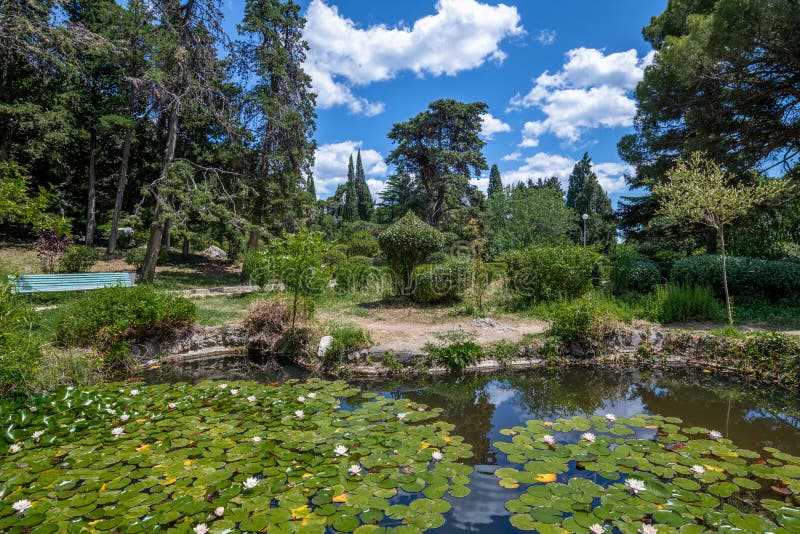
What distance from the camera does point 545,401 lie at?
4.51m

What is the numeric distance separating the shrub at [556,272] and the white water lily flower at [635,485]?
6.33 metres

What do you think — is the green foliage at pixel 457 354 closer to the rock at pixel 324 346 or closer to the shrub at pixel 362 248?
the rock at pixel 324 346

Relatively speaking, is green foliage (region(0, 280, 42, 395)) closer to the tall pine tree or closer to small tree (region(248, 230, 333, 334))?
small tree (region(248, 230, 333, 334))

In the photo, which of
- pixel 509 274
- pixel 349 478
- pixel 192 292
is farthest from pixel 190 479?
pixel 192 292

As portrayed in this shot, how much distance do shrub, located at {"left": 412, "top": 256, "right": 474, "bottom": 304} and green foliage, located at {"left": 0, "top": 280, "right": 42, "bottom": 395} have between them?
7.11m

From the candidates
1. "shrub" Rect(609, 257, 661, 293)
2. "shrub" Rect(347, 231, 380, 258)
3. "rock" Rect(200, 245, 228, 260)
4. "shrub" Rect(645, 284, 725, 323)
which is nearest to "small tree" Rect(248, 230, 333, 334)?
"shrub" Rect(645, 284, 725, 323)

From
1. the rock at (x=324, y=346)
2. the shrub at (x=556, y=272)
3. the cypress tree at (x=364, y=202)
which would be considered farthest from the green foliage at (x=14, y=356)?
the cypress tree at (x=364, y=202)

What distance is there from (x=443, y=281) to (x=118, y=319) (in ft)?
21.5

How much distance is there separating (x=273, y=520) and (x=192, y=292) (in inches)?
419

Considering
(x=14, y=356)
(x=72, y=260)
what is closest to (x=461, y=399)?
(x=14, y=356)

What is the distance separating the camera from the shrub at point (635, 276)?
33.1 feet

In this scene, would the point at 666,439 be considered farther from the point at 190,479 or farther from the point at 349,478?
the point at 190,479

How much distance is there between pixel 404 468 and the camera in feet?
8.99

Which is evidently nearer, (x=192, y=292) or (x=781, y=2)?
(x=781, y=2)
